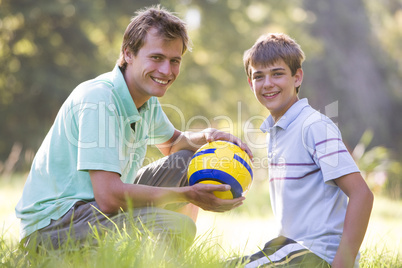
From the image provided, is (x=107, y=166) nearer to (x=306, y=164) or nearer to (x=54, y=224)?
(x=54, y=224)

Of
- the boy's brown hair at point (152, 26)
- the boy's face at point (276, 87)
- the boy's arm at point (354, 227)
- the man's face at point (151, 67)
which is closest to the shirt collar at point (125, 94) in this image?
the man's face at point (151, 67)

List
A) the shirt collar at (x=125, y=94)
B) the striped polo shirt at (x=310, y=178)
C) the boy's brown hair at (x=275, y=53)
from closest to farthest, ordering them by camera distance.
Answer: the striped polo shirt at (x=310, y=178) < the shirt collar at (x=125, y=94) < the boy's brown hair at (x=275, y=53)

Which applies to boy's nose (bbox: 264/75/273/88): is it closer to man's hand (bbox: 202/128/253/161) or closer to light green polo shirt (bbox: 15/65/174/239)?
man's hand (bbox: 202/128/253/161)

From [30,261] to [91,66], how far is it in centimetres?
1089

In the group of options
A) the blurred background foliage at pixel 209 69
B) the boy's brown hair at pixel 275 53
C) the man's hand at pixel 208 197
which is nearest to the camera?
the man's hand at pixel 208 197

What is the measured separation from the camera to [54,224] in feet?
9.76

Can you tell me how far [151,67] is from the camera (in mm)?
3488

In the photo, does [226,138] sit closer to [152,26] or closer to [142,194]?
[142,194]

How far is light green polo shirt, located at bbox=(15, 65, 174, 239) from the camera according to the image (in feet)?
9.68

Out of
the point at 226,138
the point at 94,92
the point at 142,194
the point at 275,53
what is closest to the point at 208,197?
the point at 142,194

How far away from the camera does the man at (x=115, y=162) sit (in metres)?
2.93

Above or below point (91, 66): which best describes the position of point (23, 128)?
below

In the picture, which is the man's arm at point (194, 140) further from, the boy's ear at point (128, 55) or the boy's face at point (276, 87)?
the boy's ear at point (128, 55)

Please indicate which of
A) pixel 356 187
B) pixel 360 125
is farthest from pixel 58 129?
pixel 360 125
